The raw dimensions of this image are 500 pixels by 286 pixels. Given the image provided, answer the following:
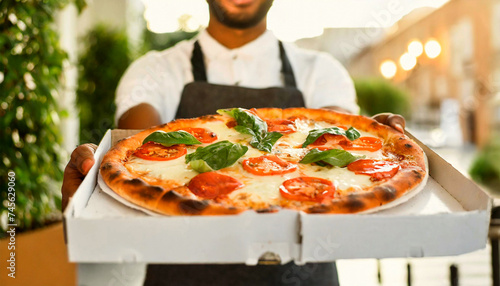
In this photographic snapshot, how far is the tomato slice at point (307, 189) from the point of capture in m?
1.10

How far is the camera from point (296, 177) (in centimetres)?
122

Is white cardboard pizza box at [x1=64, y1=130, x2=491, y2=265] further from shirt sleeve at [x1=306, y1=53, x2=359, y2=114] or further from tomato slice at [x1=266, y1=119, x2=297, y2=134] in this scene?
shirt sleeve at [x1=306, y1=53, x2=359, y2=114]

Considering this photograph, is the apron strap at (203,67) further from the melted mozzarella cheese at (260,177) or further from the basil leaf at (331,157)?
the basil leaf at (331,157)

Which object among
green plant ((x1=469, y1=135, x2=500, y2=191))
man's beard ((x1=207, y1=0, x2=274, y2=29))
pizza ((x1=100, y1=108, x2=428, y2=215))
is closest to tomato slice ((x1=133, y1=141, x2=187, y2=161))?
pizza ((x1=100, y1=108, x2=428, y2=215))

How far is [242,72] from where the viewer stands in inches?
86.0

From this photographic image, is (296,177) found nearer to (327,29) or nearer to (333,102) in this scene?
(333,102)

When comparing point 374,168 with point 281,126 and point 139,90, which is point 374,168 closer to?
point 281,126

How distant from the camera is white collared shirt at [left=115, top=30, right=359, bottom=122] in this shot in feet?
6.75

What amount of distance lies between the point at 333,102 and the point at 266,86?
322mm

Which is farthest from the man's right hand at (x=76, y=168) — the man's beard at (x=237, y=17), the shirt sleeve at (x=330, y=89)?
the shirt sleeve at (x=330, y=89)

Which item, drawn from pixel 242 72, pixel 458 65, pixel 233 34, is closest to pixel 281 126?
pixel 242 72

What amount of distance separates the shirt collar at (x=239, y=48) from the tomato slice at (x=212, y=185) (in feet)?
3.59

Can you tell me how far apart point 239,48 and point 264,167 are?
106 centimetres

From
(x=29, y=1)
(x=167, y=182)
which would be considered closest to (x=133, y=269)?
(x=167, y=182)
